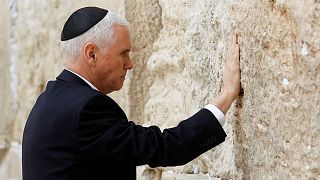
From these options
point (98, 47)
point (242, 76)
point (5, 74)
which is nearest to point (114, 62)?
point (98, 47)

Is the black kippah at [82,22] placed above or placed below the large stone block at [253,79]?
above

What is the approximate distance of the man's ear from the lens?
1.94m

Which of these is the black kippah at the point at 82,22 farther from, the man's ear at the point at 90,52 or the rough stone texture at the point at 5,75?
the rough stone texture at the point at 5,75

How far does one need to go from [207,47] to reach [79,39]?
1.39 feet

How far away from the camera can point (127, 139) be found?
1.83 meters

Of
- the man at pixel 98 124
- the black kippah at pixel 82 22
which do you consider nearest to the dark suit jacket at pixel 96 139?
the man at pixel 98 124

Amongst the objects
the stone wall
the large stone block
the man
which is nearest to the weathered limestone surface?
the stone wall

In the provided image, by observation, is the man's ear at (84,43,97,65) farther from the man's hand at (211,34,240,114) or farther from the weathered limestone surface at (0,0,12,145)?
the weathered limestone surface at (0,0,12,145)

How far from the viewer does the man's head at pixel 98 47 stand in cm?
195

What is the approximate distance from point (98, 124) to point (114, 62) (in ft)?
0.66

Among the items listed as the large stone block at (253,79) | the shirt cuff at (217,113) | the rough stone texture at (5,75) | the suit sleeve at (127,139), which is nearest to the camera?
the large stone block at (253,79)

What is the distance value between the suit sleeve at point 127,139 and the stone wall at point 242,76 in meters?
0.17

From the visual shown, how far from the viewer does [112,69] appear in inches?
77.7

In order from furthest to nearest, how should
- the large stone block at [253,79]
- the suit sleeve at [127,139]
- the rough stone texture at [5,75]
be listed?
the rough stone texture at [5,75] < the suit sleeve at [127,139] < the large stone block at [253,79]
